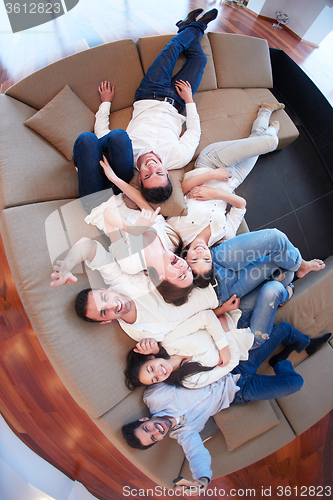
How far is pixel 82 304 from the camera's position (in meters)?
1.25

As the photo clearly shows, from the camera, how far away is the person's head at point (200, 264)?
1.42 m

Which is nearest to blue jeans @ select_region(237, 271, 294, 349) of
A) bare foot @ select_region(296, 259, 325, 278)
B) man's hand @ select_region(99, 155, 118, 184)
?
bare foot @ select_region(296, 259, 325, 278)

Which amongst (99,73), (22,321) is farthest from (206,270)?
(99,73)

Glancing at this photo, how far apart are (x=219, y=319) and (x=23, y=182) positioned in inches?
54.9

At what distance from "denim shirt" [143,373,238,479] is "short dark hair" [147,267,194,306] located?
1.56ft

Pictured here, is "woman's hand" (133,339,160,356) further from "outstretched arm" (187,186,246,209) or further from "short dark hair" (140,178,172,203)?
"outstretched arm" (187,186,246,209)

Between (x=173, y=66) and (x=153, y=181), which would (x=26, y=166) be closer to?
(x=153, y=181)

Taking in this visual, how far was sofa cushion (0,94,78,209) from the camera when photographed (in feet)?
4.63

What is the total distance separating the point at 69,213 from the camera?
4.92ft

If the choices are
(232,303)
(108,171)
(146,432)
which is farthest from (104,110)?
(146,432)

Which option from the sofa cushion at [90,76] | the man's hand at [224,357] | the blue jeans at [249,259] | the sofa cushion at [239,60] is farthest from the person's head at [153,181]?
the sofa cushion at [239,60]

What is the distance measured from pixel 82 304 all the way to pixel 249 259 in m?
1.01

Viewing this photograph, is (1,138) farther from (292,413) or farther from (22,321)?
(292,413)

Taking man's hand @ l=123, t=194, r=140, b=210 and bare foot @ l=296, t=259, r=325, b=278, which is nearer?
man's hand @ l=123, t=194, r=140, b=210
